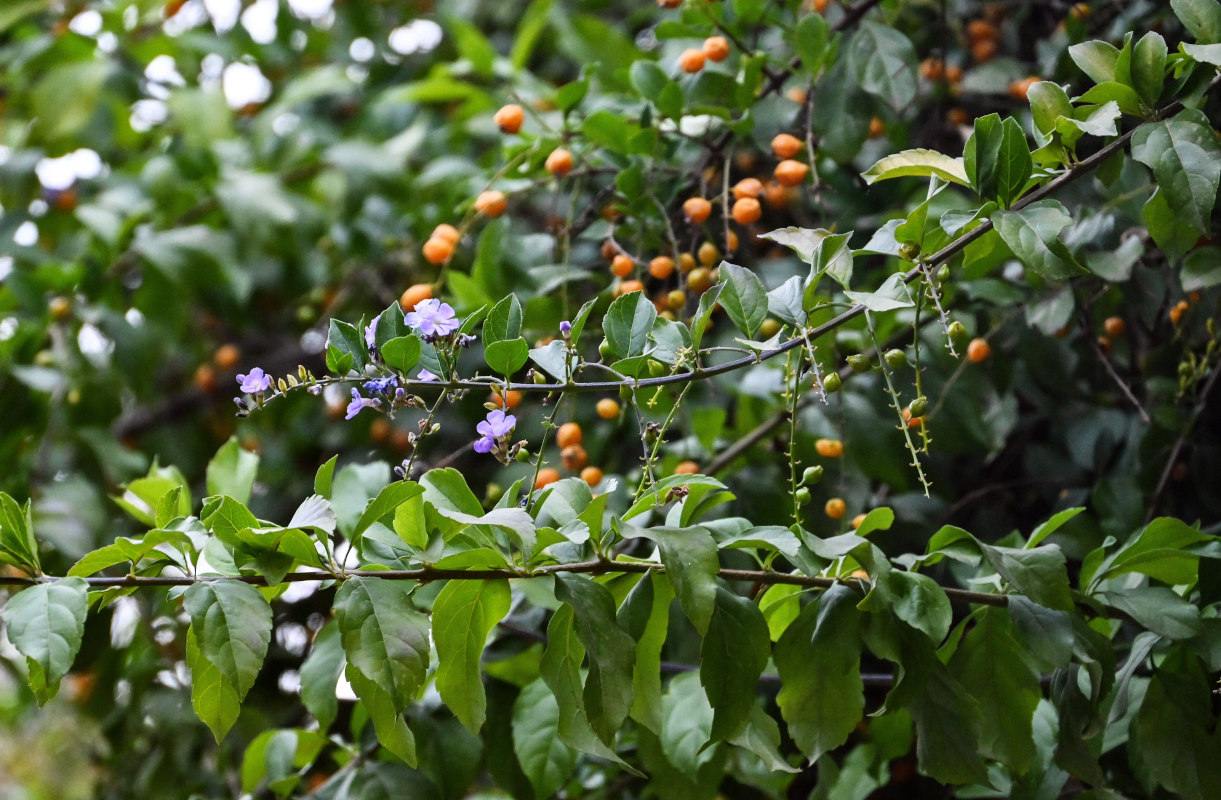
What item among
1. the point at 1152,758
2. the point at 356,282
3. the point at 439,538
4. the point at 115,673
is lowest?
the point at 115,673

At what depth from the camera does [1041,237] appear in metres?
0.66

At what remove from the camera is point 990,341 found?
110 centimetres

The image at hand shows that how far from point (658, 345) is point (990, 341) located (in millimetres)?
534

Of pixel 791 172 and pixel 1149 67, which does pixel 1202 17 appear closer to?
pixel 1149 67

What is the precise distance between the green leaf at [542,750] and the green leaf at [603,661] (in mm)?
221

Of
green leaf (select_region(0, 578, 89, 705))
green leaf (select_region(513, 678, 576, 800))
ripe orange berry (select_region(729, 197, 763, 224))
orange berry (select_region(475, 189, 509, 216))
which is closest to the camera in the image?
green leaf (select_region(0, 578, 89, 705))

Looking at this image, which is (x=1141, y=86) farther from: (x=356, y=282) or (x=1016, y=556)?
(x=356, y=282)

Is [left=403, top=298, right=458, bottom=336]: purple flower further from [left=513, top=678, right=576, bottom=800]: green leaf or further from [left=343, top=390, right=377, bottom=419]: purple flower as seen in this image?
[left=513, top=678, right=576, bottom=800]: green leaf

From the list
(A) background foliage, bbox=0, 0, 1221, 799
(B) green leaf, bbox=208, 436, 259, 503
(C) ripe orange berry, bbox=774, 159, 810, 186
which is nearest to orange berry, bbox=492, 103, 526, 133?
(A) background foliage, bbox=0, 0, 1221, 799

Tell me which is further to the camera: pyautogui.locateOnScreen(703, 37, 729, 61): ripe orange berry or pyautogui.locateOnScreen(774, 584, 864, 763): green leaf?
pyautogui.locateOnScreen(703, 37, 729, 61): ripe orange berry

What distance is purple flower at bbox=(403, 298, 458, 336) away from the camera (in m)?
0.68

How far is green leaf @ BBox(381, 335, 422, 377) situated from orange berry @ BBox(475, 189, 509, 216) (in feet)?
1.40

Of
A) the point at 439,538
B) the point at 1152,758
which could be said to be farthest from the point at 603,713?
the point at 1152,758

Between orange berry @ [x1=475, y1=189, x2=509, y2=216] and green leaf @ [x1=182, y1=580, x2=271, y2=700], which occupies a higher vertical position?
green leaf @ [x1=182, y1=580, x2=271, y2=700]
